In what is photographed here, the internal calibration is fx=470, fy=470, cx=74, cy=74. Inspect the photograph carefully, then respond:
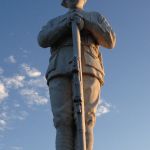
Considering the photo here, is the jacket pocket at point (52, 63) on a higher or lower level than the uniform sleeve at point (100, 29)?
lower

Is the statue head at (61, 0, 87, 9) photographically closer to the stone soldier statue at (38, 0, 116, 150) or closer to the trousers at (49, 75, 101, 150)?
the stone soldier statue at (38, 0, 116, 150)

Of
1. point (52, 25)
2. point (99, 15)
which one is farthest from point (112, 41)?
point (52, 25)

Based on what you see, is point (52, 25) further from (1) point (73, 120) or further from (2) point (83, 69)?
(1) point (73, 120)

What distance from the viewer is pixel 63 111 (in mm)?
7539

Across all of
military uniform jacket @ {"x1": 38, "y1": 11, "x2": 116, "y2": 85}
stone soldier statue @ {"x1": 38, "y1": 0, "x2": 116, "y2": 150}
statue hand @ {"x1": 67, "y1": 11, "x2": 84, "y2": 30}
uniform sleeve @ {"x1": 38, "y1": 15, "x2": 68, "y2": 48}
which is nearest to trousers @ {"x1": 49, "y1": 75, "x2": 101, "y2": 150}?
stone soldier statue @ {"x1": 38, "y1": 0, "x2": 116, "y2": 150}

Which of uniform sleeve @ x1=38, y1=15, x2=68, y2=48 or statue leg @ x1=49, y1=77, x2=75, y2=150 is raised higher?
uniform sleeve @ x1=38, y1=15, x2=68, y2=48

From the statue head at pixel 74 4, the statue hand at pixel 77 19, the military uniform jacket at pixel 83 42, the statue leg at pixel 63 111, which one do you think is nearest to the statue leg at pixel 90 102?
the military uniform jacket at pixel 83 42

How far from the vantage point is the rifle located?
7.06 metres

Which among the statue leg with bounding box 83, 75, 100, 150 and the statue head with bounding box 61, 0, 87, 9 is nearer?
the statue leg with bounding box 83, 75, 100, 150

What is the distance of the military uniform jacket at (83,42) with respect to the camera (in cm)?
788

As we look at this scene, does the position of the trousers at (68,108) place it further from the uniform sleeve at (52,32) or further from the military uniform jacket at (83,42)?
the uniform sleeve at (52,32)

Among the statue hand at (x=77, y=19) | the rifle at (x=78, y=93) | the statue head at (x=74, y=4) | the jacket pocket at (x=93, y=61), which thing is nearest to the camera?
the rifle at (x=78, y=93)

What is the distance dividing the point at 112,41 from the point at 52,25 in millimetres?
1089

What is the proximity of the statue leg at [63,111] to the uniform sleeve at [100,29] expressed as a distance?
96cm
